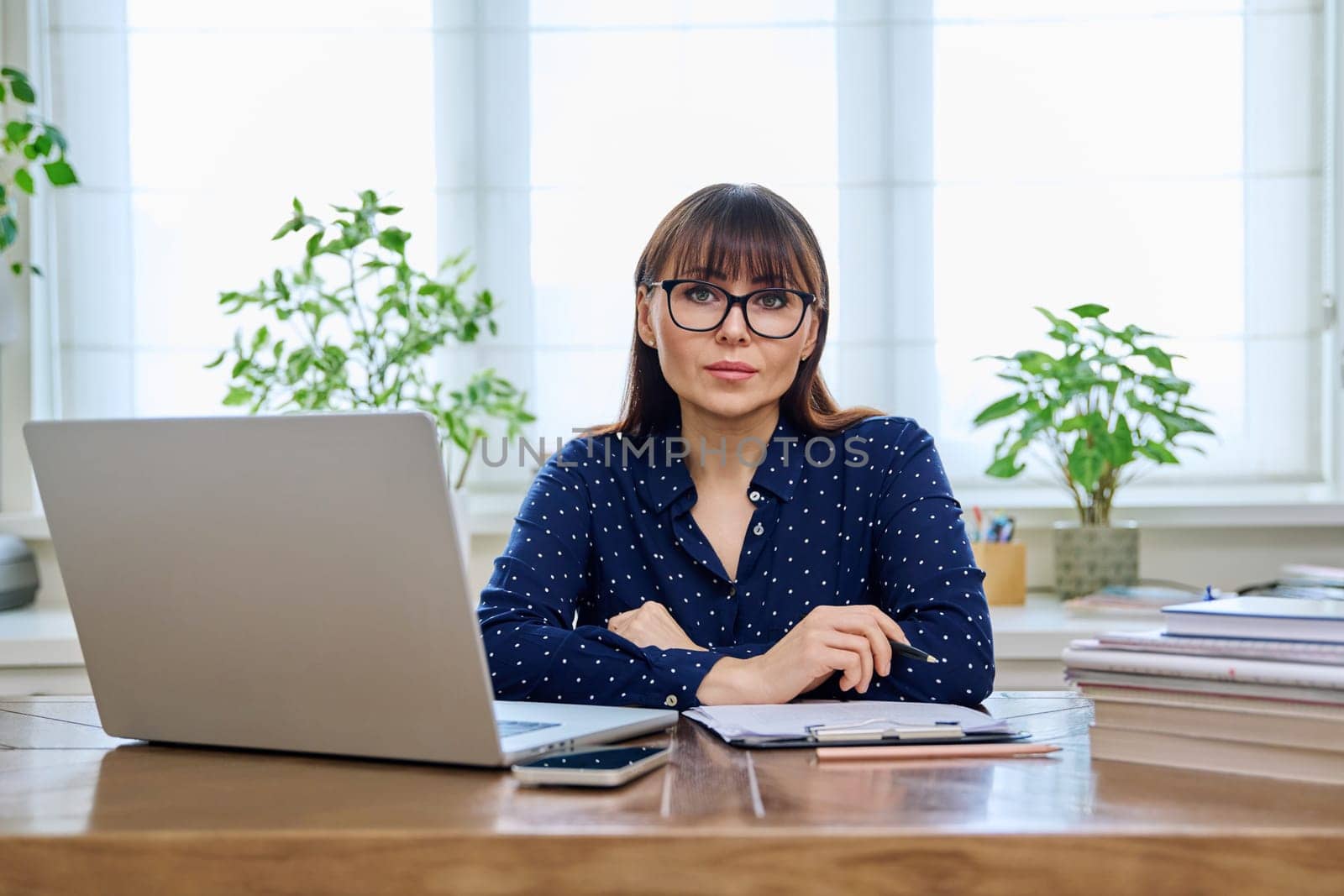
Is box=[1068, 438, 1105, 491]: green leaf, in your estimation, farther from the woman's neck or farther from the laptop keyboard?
the laptop keyboard

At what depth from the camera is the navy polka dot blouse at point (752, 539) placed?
1.52 m

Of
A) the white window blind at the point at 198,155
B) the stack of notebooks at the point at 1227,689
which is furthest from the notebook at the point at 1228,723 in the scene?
the white window blind at the point at 198,155

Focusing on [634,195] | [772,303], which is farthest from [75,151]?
[772,303]

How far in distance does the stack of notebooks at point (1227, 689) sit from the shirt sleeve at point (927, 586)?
345mm

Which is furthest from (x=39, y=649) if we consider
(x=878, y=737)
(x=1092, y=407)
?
(x=1092, y=407)

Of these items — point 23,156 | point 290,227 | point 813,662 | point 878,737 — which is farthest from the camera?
point 23,156

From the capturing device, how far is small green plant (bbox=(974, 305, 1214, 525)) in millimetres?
2482

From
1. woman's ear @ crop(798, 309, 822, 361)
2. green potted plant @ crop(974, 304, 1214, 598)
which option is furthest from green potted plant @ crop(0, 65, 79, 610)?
green potted plant @ crop(974, 304, 1214, 598)

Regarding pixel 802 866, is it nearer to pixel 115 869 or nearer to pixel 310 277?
pixel 115 869

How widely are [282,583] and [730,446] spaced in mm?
910

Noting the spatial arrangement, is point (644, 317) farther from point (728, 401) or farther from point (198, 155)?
point (198, 155)

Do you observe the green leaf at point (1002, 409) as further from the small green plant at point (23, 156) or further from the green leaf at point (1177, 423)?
the small green plant at point (23, 156)

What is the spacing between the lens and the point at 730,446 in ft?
5.69

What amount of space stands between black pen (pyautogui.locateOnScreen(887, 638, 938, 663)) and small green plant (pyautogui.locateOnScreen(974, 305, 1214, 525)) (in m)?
1.26
